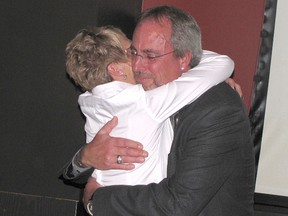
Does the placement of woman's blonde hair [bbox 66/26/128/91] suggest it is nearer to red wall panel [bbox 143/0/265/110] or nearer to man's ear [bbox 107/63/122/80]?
man's ear [bbox 107/63/122/80]

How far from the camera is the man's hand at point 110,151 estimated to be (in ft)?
6.51

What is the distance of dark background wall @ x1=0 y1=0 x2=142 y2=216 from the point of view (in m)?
2.77

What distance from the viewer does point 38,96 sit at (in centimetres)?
284

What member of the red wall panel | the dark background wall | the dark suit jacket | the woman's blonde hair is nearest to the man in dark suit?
the dark suit jacket

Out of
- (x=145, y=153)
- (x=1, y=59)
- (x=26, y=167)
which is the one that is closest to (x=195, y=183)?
(x=145, y=153)

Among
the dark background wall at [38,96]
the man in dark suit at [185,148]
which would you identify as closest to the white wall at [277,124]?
the dark background wall at [38,96]

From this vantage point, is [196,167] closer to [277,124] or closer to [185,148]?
[185,148]

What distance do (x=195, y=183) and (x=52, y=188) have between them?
118 cm

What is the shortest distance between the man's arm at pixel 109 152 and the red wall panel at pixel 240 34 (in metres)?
1.46

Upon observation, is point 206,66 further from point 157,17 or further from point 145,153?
point 145,153

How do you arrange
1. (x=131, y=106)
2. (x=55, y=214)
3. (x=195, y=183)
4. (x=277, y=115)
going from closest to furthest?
1. (x=195, y=183)
2. (x=131, y=106)
3. (x=55, y=214)
4. (x=277, y=115)

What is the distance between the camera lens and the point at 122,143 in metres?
2.03

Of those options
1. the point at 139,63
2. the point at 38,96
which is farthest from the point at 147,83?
the point at 38,96

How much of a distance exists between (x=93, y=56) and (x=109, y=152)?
1.25 ft
